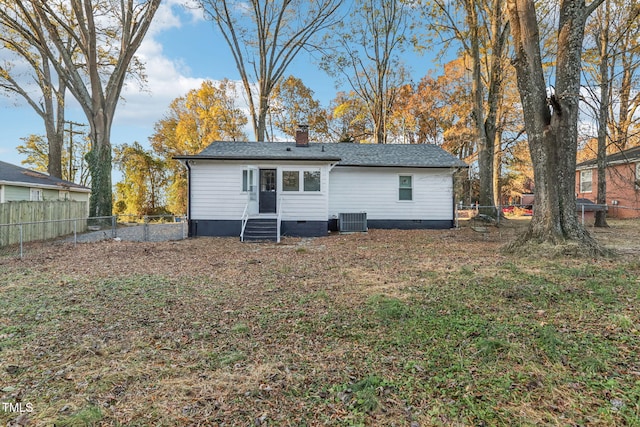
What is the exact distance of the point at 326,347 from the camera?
309 cm

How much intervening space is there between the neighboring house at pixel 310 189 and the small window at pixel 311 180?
39mm

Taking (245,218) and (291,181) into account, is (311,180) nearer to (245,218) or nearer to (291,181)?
(291,181)

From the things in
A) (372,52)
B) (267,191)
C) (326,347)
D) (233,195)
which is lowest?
(326,347)

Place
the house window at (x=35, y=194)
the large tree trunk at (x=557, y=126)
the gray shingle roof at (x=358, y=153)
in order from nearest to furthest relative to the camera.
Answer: the large tree trunk at (x=557, y=126) → the gray shingle roof at (x=358, y=153) → the house window at (x=35, y=194)

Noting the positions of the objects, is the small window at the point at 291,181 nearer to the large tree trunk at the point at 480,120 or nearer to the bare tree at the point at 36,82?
the large tree trunk at the point at 480,120

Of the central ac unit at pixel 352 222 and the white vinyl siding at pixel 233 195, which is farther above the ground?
the white vinyl siding at pixel 233 195

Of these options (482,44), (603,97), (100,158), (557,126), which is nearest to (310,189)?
(557,126)

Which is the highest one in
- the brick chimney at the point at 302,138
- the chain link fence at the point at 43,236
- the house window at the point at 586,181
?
the brick chimney at the point at 302,138

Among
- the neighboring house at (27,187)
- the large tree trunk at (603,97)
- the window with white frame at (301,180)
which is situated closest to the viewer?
the window with white frame at (301,180)

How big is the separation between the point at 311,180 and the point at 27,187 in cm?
1387

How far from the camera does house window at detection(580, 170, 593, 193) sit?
2194cm

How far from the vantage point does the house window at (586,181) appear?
21938 millimetres

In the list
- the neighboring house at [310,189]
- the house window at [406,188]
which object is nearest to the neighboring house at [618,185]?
the neighboring house at [310,189]

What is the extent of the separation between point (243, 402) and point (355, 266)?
4705mm
